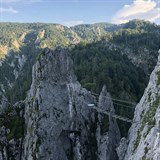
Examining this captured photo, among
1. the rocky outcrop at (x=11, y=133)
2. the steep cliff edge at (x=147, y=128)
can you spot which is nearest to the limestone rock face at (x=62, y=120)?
the rocky outcrop at (x=11, y=133)

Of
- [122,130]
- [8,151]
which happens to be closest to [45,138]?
[8,151]

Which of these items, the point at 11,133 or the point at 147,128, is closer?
the point at 147,128

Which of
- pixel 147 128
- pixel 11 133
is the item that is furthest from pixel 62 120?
pixel 147 128

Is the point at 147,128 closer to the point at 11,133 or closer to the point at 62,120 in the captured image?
the point at 62,120

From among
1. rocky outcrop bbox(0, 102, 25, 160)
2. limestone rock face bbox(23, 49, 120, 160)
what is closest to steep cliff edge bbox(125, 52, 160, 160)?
limestone rock face bbox(23, 49, 120, 160)

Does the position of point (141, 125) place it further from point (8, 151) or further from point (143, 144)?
point (8, 151)

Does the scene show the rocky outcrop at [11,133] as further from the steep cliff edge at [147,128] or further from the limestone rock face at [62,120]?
the steep cliff edge at [147,128]

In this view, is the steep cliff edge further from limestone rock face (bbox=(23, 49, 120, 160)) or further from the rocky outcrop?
the rocky outcrop
